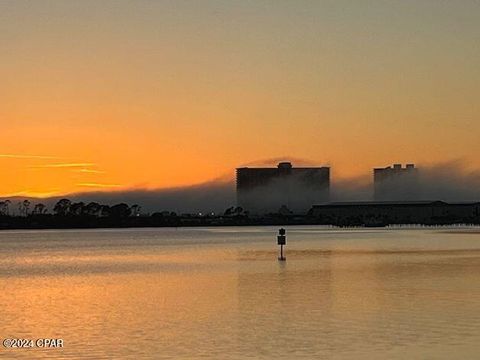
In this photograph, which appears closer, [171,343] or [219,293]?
[171,343]

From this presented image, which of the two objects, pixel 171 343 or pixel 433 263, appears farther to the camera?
pixel 433 263

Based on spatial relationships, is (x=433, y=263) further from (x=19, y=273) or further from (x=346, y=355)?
(x=346, y=355)

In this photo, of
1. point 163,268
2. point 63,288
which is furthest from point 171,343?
point 163,268

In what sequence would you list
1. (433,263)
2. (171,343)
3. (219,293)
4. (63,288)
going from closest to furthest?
(171,343)
(219,293)
(63,288)
(433,263)

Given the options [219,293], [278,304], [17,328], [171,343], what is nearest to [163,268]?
[219,293]

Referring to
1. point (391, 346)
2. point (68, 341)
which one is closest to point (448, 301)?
point (391, 346)

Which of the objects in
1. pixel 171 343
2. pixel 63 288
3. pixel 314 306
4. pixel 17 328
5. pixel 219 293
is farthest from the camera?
pixel 63 288

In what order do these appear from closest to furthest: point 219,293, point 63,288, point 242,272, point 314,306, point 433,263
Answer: point 314,306 → point 219,293 → point 63,288 → point 242,272 → point 433,263

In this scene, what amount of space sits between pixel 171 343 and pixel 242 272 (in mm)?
31440

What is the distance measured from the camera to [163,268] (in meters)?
65.8

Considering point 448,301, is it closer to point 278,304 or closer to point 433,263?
point 278,304

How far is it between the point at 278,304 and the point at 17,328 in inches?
419

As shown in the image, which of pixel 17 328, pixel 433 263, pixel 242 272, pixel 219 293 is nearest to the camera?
pixel 17 328

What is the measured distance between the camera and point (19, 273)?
63.9m
